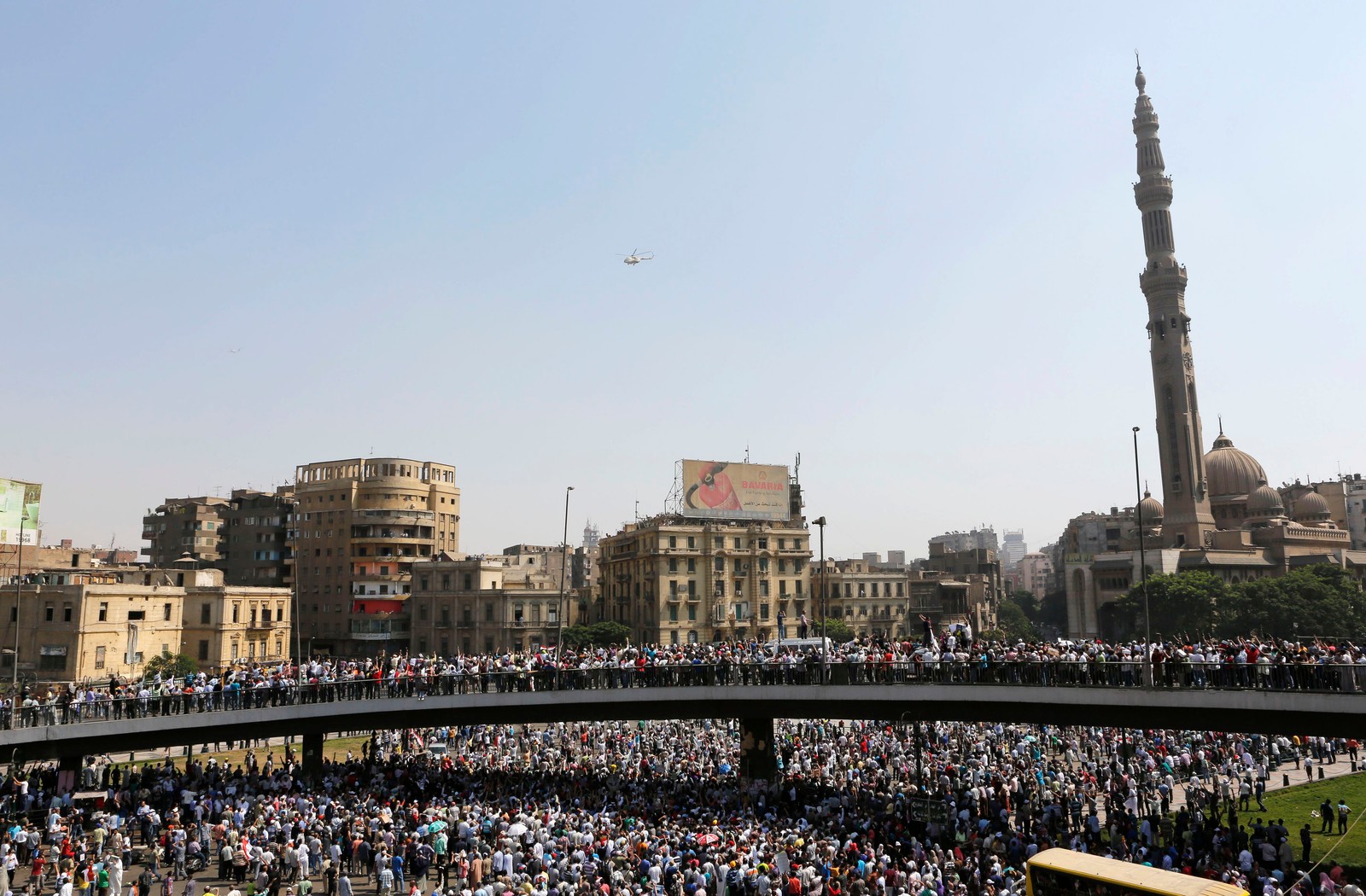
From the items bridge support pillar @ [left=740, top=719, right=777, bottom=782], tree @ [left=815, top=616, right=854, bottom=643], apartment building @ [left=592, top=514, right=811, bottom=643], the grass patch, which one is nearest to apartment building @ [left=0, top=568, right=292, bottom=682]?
apartment building @ [left=592, top=514, right=811, bottom=643]

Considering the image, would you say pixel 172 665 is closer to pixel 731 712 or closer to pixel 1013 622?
pixel 731 712

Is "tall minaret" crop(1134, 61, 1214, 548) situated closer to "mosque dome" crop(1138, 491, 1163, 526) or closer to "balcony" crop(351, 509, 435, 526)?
"mosque dome" crop(1138, 491, 1163, 526)

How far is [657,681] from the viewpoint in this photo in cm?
3441

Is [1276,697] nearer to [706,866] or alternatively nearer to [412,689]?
[706,866]

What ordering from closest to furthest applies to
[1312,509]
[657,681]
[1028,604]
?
[657,681] → [1312,509] → [1028,604]

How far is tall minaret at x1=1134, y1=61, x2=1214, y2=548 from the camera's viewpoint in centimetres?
11419

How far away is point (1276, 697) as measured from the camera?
2589 cm

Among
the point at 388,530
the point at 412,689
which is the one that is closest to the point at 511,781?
the point at 412,689

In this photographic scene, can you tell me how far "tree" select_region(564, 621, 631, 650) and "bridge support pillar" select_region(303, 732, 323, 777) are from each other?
166 ft

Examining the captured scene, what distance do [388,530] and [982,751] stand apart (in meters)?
73.3

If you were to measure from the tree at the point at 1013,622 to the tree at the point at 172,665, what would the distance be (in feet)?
292

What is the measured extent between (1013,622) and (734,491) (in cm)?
6285

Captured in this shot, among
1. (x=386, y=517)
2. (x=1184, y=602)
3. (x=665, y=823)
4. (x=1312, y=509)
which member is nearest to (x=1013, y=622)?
(x=1312, y=509)

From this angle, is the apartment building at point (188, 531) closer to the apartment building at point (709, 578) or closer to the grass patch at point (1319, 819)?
the apartment building at point (709, 578)
